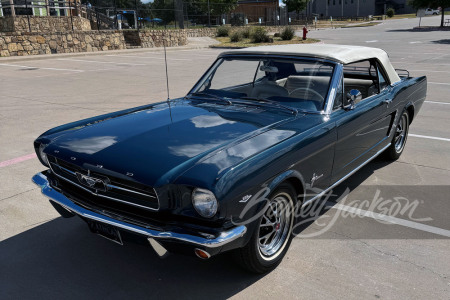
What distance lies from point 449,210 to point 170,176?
10.1 feet

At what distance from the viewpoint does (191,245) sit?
104 inches

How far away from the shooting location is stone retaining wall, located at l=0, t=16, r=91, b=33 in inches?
912

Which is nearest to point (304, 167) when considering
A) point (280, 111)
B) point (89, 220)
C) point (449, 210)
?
point (280, 111)

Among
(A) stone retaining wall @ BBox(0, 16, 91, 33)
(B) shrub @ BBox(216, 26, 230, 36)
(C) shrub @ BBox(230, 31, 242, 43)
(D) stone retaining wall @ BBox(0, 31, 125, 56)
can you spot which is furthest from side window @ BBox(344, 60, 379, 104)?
(B) shrub @ BBox(216, 26, 230, 36)

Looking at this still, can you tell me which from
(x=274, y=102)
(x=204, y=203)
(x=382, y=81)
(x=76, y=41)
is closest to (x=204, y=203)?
(x=204, y=203)

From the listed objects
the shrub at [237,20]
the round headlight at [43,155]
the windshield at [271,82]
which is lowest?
the round headlight at [43,155]

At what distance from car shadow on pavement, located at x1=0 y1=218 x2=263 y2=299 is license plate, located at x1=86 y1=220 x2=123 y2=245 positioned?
0.38 m

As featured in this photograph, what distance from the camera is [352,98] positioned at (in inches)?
159

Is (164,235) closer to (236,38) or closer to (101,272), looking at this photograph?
(101,272)

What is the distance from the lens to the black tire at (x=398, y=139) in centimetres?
555

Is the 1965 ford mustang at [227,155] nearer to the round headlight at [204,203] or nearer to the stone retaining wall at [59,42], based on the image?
the round headlight at [204,203]

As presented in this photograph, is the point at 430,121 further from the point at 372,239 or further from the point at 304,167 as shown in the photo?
the point at 304,167

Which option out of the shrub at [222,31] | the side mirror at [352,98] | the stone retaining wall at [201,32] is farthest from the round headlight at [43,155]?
the shrub at [222,31]

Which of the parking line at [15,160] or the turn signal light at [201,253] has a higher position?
the turn signal light at [201,253]
